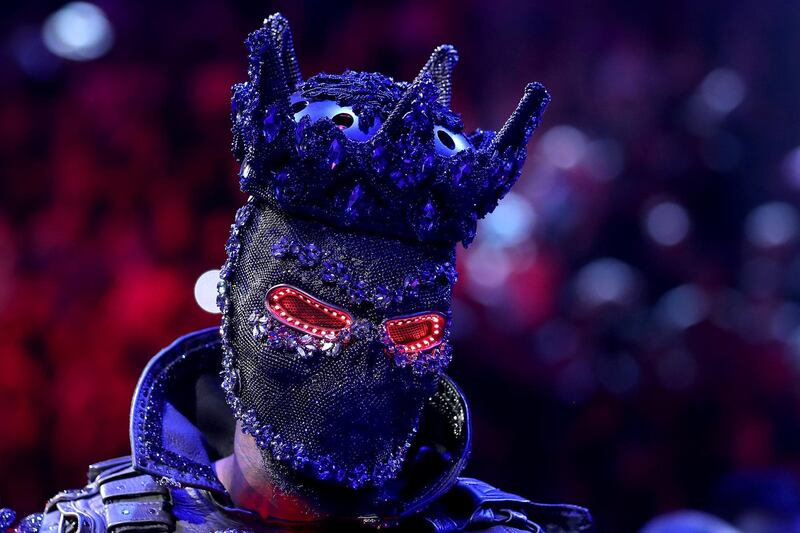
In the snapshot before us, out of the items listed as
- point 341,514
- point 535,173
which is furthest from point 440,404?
point 535,173

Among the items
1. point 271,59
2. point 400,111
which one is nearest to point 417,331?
point 400,111

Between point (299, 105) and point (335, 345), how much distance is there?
441mm

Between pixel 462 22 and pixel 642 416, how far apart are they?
5.58ft

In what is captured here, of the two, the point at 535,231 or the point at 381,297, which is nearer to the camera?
the point at 381,297

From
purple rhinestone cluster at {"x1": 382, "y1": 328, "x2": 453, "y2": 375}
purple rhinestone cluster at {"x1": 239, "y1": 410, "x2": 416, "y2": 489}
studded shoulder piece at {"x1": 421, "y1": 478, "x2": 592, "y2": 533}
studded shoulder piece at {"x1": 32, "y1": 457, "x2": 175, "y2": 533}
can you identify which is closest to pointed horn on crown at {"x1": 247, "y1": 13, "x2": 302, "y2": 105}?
purple rhinestone cluster at {"x1": 382, "y1": 328, "x2": 453, "y2": 375}

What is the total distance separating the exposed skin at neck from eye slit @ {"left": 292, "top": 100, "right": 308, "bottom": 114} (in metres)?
0.63

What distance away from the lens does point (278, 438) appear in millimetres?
1683

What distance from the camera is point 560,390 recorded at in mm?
3646

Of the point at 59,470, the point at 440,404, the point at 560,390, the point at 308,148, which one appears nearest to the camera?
the point at 308,148

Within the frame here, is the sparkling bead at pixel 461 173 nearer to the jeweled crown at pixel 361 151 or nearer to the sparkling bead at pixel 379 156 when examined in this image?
the jeweled crown at pixel 361 151

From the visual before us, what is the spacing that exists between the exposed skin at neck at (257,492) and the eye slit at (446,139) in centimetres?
67

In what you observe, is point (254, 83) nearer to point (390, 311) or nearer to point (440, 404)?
point (390, 311)

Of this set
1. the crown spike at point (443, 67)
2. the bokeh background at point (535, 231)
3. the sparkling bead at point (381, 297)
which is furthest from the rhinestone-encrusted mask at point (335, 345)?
the bokeh background at point (535, 231)

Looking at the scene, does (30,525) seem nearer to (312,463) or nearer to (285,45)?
(312,463)
